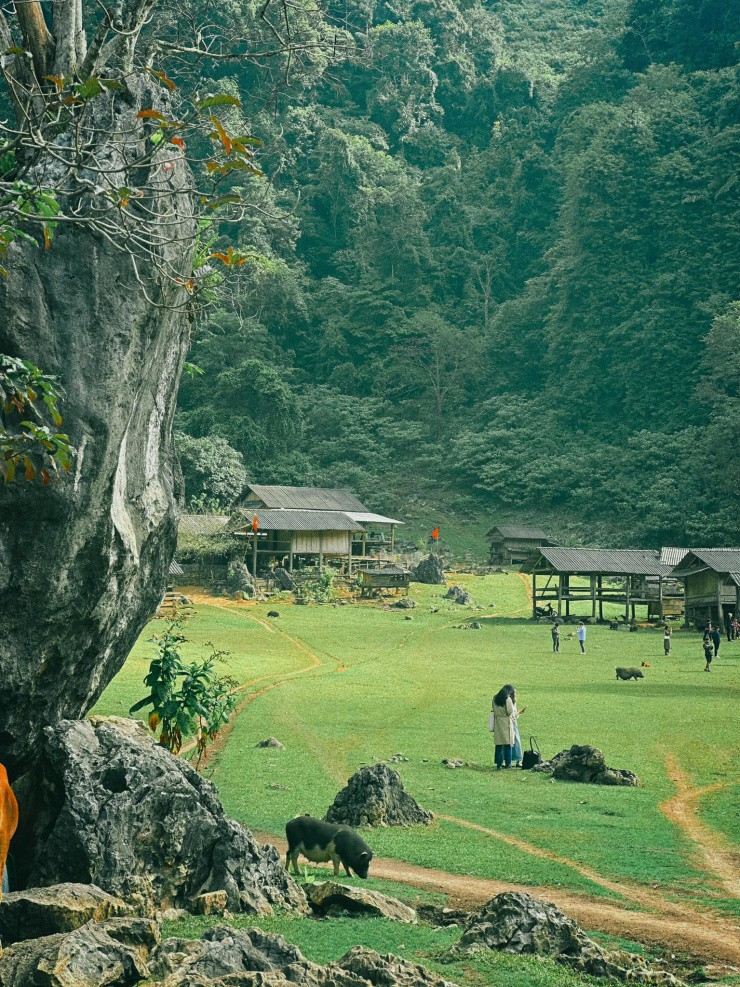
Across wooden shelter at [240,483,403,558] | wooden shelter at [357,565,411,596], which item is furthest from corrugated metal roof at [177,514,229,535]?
wooden shelter at [357,565,411,596]

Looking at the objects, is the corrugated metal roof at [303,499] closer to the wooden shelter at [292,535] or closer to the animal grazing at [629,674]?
the wooden shelter at [292,535]

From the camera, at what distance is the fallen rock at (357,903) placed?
848 cm

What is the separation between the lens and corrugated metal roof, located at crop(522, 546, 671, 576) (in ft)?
137

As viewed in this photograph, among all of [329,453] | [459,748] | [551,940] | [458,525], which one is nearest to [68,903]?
[551,940]

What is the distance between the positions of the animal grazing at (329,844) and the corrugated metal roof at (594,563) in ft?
105

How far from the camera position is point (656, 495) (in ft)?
204

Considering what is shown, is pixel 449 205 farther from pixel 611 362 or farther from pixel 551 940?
pixel 551 940

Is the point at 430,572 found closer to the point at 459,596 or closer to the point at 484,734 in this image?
the point at 459,596

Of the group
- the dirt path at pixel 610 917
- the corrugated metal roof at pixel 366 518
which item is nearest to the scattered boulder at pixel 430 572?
the corrugated metal roof at pixel 366 518

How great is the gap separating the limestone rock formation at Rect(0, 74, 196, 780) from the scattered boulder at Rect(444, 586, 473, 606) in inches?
1462

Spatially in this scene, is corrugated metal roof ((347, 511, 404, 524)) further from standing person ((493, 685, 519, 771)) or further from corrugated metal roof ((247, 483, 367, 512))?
standing person ((493, 685, 519, 771))

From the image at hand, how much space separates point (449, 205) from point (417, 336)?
50.3ft

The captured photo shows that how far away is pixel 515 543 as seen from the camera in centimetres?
6188

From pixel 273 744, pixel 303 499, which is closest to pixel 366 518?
pixel 303 499
